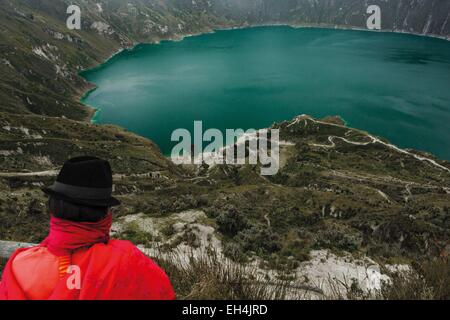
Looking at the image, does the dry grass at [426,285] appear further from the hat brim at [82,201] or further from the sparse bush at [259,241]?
the sparse bush at [259,241]

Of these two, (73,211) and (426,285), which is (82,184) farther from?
(426,285)

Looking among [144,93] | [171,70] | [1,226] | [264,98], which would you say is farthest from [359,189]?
[171,70]

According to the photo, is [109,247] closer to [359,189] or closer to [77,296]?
[77,296]

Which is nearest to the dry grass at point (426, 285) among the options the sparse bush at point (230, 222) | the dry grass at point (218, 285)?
the dry grass at point (218, 285)

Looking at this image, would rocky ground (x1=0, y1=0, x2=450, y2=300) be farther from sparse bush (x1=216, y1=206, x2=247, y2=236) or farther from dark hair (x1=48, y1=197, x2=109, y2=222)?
dark hair (x1=48, y1=197, x2=109, y2=222)

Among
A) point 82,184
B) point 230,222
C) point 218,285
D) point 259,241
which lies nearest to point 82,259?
point 82,184

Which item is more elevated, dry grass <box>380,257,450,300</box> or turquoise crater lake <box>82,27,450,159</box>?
dry grass <box>380,257,450,300</box>

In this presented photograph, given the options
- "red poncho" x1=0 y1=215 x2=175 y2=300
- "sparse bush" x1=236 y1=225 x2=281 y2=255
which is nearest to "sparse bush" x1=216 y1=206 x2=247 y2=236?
"sparse bush" x1=236 y1=225 x2=281 y2=255
